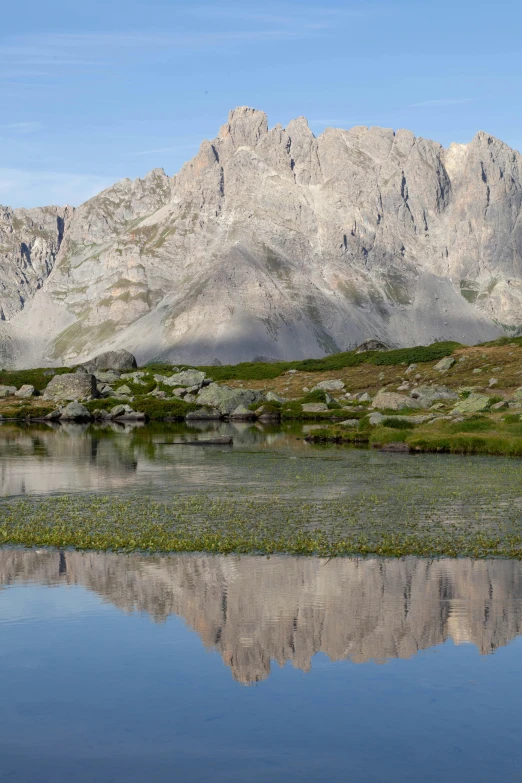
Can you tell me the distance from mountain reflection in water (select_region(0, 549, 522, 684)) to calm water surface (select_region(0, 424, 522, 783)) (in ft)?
0.22

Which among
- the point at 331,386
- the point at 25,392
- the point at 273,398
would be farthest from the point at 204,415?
the point at 25,392

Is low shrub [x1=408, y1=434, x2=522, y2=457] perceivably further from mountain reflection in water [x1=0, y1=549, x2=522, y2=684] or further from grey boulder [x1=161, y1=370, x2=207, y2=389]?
grey boulder [x1=161, y1=370, x2=207, y2=389]

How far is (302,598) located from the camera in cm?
2294

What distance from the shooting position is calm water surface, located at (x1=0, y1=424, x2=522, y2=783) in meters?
13.8

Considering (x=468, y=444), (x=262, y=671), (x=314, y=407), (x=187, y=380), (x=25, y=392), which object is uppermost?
(x=187, y=380)

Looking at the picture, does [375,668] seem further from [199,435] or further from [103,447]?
[199,435]

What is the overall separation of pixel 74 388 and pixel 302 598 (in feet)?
358

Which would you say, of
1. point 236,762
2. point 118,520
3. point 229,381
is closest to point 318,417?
point 229,381

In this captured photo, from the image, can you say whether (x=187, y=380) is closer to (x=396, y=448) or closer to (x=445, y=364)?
(x=445, y=364)

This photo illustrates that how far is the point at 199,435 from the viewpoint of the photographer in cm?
8262

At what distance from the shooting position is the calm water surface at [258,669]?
13.8 m

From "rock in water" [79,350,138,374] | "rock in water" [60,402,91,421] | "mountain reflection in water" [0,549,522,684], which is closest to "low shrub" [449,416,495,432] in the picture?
"mountain reflection in water" [0,549,522,684]

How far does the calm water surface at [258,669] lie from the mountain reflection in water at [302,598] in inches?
2.6

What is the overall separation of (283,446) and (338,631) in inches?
1920
